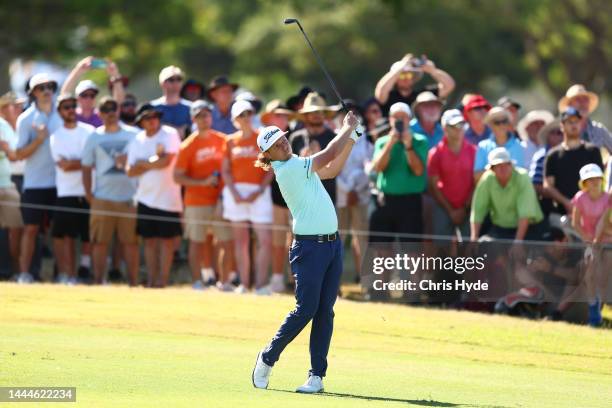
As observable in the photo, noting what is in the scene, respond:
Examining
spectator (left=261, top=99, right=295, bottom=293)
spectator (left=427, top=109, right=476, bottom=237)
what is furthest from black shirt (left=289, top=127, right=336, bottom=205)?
spectator (left=427, top=109, right=476, bottom=237)

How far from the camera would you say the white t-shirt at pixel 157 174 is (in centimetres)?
1934

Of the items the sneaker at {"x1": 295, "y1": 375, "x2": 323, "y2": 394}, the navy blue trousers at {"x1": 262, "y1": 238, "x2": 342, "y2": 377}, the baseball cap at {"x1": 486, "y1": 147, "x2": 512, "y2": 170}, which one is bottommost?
the sneaker at {"x1": 295, "y1": 375, "x2": 323, "y2": 394}

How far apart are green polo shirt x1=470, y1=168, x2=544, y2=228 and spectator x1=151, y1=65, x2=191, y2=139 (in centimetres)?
430

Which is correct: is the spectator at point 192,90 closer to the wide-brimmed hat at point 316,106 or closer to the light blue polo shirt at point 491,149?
the wide-brimmed hat at point 316,106

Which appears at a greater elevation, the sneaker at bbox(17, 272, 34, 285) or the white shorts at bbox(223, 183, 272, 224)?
the white shorts at bbox(223, 183, 272, 224)

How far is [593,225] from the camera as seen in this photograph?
17.3 metres

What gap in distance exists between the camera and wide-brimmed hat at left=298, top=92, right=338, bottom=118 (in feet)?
60.9

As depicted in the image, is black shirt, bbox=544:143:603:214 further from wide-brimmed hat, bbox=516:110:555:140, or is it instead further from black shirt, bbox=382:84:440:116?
black shirt, bbox=382:84:440:116

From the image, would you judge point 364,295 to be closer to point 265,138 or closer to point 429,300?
point 429,300

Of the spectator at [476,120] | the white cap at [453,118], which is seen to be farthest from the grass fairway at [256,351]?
the spectator at [476,120]

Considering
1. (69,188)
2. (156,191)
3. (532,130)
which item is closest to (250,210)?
(156,191)

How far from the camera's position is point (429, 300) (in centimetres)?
1806

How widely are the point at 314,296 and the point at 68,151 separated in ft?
26.6

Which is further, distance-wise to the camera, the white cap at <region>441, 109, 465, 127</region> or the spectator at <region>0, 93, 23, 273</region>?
the spectator at <region>0, 93, 23, 273</region>
